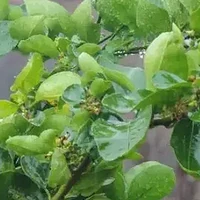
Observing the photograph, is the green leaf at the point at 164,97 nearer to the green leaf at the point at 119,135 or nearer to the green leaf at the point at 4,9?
the green leaf at the point at 119,135

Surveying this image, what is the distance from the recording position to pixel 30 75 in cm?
47

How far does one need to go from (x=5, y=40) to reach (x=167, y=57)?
0.24 meters

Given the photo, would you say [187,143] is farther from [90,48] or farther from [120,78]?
[90,48]

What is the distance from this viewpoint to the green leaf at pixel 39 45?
52 centimetres

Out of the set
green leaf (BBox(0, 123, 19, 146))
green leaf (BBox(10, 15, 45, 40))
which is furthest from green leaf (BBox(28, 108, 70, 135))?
green leaf (BBox(10, 15, 45, 40))

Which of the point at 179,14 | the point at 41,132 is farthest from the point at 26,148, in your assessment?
the point at 179,14

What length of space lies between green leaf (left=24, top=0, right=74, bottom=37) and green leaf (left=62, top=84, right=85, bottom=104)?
6.9 inches

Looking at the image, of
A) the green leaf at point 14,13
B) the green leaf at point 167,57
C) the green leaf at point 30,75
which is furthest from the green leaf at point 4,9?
the green leaf at point 167,57

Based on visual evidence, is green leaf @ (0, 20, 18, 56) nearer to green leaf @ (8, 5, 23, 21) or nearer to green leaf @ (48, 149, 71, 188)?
green leaf @ (8, 5, 23, 21)

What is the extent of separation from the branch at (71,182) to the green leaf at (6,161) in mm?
53

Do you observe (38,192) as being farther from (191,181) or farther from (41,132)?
(191,181)

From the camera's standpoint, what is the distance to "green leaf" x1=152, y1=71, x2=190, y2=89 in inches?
13.7

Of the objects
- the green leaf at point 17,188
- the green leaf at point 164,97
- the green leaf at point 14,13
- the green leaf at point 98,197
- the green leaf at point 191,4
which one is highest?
the green leaf at point 191,4

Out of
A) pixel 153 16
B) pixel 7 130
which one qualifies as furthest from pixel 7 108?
pixel 153 16
